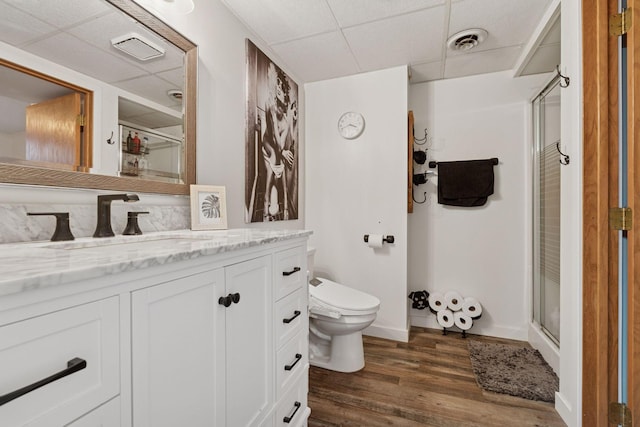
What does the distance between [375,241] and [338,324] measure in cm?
82

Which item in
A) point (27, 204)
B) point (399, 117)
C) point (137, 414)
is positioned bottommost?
point (137, 414)

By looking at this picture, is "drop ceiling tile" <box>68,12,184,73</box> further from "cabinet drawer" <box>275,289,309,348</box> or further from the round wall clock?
the round wall clock

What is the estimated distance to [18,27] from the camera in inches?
36.4

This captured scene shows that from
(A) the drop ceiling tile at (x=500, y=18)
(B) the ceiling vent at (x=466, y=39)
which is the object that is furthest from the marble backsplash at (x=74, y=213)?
(B) the ceiling vent at (x=466, y=39)

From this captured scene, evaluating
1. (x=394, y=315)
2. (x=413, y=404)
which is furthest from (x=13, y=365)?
(x=394, y=315)

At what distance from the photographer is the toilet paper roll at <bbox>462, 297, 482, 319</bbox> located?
2523 millimetres

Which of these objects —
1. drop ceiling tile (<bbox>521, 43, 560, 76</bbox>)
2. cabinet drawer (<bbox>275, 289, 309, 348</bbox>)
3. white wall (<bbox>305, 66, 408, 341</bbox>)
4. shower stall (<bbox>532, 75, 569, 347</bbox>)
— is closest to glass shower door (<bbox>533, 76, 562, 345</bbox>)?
shower stall (<bbox>532, 75, 569, 347</bbox>)

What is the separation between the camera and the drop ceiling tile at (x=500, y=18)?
174 cm

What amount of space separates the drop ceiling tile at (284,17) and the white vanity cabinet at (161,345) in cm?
146

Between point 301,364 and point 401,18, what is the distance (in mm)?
2084

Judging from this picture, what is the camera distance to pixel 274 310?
1.13 m

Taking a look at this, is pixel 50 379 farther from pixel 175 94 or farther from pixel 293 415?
pixel 175 94

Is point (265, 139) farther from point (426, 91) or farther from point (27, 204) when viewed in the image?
point (426, 91)

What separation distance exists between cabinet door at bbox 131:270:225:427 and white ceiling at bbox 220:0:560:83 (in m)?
1.73
